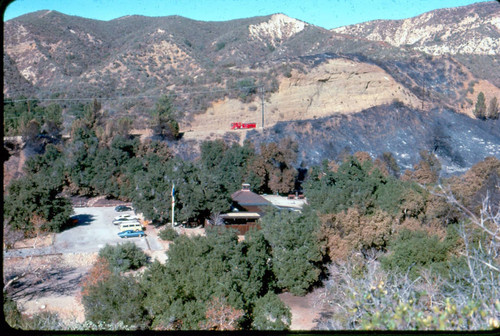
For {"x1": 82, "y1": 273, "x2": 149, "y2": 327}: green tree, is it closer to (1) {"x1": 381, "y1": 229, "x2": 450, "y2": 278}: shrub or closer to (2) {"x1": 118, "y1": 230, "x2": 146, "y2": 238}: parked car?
(1) {"x1": 381, "y1": 229, "x2": 450, "y2": 278}: shrub

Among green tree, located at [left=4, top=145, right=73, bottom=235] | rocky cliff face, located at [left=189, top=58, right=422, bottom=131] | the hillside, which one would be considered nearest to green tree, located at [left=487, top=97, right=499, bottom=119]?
the hillside

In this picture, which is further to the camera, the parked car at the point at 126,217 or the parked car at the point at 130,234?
the parked car at the point at 126,217

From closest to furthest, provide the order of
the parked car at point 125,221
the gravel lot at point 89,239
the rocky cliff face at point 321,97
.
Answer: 1. the gravel lot at point 89,239
2. the parked car at point 125,221
3. the rocky cliff face at point 321,97

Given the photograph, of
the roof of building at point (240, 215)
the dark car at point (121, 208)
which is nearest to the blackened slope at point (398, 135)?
the roof of building at point (240, 215)

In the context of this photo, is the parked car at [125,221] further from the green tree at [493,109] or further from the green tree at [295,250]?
the green tree at [493,109]

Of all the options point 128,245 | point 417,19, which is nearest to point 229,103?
point 128,245

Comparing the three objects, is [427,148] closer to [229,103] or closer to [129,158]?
[229,103]
